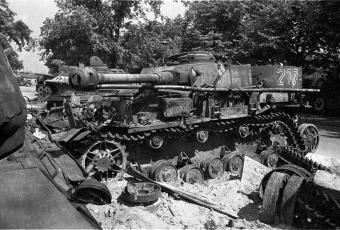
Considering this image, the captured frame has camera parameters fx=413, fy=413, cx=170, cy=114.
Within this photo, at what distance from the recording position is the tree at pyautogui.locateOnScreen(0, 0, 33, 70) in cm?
3647

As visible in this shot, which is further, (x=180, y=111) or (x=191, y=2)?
(x=191, y=2)

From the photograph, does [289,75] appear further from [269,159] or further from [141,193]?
[141,193]

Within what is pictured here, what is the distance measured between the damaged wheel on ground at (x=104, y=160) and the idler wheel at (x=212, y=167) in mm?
1864

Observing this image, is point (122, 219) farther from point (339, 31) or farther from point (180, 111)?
point (339, 31)

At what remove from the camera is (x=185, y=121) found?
9148 mm

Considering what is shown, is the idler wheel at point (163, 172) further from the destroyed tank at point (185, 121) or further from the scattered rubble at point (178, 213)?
the scattered rubble at point (178, 213)

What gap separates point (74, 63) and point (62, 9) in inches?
124

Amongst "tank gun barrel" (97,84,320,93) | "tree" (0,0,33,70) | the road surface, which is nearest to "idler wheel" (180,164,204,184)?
"tank gun barrel" (97,84,320,93)

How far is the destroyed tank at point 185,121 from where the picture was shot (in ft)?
27.3

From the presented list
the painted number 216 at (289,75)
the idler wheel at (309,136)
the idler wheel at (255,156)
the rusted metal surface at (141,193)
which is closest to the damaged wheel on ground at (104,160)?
the rusted metal surface at (141,193)

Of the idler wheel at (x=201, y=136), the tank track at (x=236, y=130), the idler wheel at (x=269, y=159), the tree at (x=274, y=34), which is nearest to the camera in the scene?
the tank track at (x=236, y=130)

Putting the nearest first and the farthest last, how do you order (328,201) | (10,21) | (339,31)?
Answer: (328,201)
(339,31)
(10,21)

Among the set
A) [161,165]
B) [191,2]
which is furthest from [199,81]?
[191,2]

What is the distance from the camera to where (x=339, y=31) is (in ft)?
66.7
